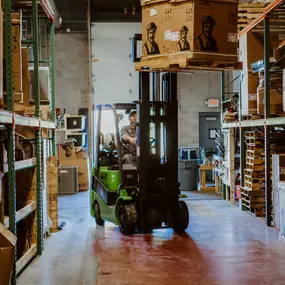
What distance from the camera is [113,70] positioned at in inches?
755

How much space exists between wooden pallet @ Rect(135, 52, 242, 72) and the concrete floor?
2.83m

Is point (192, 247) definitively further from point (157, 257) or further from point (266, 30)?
point (266, 30)

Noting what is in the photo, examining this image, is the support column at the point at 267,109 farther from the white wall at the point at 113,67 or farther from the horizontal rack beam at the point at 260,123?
the white wall at the point at 113,67

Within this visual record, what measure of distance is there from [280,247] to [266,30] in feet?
14.3

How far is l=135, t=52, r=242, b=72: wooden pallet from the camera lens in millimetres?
7371

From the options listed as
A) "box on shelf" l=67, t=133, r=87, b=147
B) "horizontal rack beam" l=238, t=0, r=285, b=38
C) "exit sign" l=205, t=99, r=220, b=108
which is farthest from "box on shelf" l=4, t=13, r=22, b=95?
"exit sign" l=205, t=99, r=220, b=108

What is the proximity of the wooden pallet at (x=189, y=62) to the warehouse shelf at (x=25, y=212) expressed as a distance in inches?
107

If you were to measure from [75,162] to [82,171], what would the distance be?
40 centimetres

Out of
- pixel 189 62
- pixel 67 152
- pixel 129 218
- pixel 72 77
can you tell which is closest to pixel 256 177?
pixel 129 218

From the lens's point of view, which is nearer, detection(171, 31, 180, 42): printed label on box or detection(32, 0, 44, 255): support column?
detection(171, 31, 180, 42): printed label on box

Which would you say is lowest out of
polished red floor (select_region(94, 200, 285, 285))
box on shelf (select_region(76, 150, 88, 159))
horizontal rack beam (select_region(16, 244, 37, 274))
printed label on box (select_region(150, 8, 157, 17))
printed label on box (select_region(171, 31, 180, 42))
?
polished red floor (select_region(94, 200, 285, 285))

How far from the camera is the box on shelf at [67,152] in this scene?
17625 mm

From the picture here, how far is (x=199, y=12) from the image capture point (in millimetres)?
7414

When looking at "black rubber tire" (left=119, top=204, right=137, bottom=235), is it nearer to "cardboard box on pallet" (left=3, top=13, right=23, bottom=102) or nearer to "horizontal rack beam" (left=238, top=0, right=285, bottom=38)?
"cardboard box on pallet" (left=3, top=13, right=23, bottom=102)
